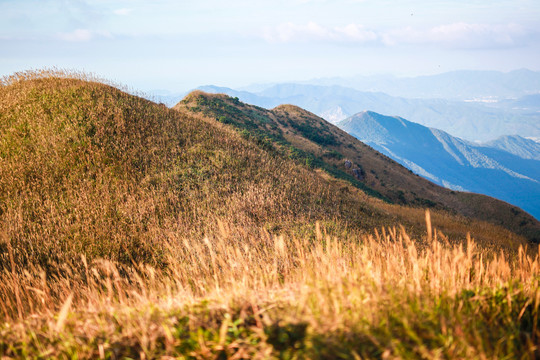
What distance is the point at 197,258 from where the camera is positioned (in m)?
6.54

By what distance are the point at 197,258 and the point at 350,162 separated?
40.7 meters

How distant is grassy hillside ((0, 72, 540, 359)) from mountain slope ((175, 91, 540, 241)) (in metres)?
22.6

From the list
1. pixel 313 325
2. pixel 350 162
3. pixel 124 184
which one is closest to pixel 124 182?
pixel 124 184

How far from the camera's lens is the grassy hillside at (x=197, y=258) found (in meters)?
2.26

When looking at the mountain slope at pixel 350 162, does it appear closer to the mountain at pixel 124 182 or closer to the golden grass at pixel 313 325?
A: the mountain at pixel 124 182

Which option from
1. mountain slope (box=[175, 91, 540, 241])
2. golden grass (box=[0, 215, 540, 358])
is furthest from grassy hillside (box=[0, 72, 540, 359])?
mountain slope (box=[175, 91, 540, 241])

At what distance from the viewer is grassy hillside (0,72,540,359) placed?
2260 mm

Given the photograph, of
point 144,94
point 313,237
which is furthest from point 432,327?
point 144,94

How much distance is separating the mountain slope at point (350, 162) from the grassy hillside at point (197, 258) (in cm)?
2264

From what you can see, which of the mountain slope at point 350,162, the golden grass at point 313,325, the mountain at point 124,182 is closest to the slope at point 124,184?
the mountain at point 124,182

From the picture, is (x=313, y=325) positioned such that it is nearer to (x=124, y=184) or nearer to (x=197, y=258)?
(x=197, y=258)

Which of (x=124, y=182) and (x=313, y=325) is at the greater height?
(x=124, y=182)

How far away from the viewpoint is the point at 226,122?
36.6 m

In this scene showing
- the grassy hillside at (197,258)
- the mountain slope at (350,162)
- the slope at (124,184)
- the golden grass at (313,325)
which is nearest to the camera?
the golden grass at (313,325)
